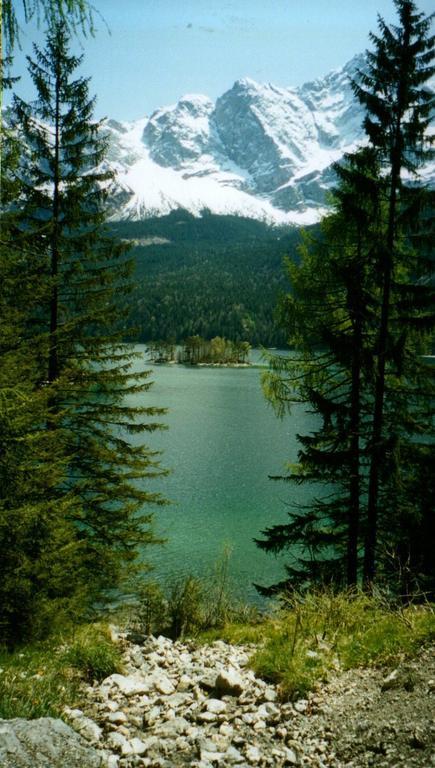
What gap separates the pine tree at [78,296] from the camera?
10641 mm

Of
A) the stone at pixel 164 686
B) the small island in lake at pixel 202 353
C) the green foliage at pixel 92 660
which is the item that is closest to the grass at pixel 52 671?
the green foliage at pixel 92 660

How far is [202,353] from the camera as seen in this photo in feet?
472

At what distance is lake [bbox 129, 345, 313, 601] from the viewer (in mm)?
21297

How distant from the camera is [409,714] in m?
3.69

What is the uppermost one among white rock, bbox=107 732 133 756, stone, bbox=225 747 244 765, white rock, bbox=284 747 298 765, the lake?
white rock, bbox=284 747 298 765

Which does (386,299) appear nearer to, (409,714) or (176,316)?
(409,714)

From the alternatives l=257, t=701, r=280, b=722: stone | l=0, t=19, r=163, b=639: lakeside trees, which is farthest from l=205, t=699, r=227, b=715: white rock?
l=0, t=19, r=163, b=639: lakeside trees

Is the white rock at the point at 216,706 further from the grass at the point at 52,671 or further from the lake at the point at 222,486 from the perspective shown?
the lake at the point at 222,486

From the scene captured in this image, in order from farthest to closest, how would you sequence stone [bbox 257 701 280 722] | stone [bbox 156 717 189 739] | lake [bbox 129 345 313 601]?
lake [bbox 129 345 313 601]
stone [bbox 257 701 280 722]
stone [bbox 156 717 189 739]

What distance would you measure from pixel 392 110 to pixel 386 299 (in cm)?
369

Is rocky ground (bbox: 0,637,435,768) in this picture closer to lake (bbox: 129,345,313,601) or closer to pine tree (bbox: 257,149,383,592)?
pine tree (bbox: 257,149,383,592)

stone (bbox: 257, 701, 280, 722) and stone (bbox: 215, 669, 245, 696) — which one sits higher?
stone (bbox: 257, 701, 280, 722)

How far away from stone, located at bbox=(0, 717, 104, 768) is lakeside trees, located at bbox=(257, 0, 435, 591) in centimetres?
636

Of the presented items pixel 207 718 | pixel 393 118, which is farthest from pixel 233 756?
pixel 393 118
